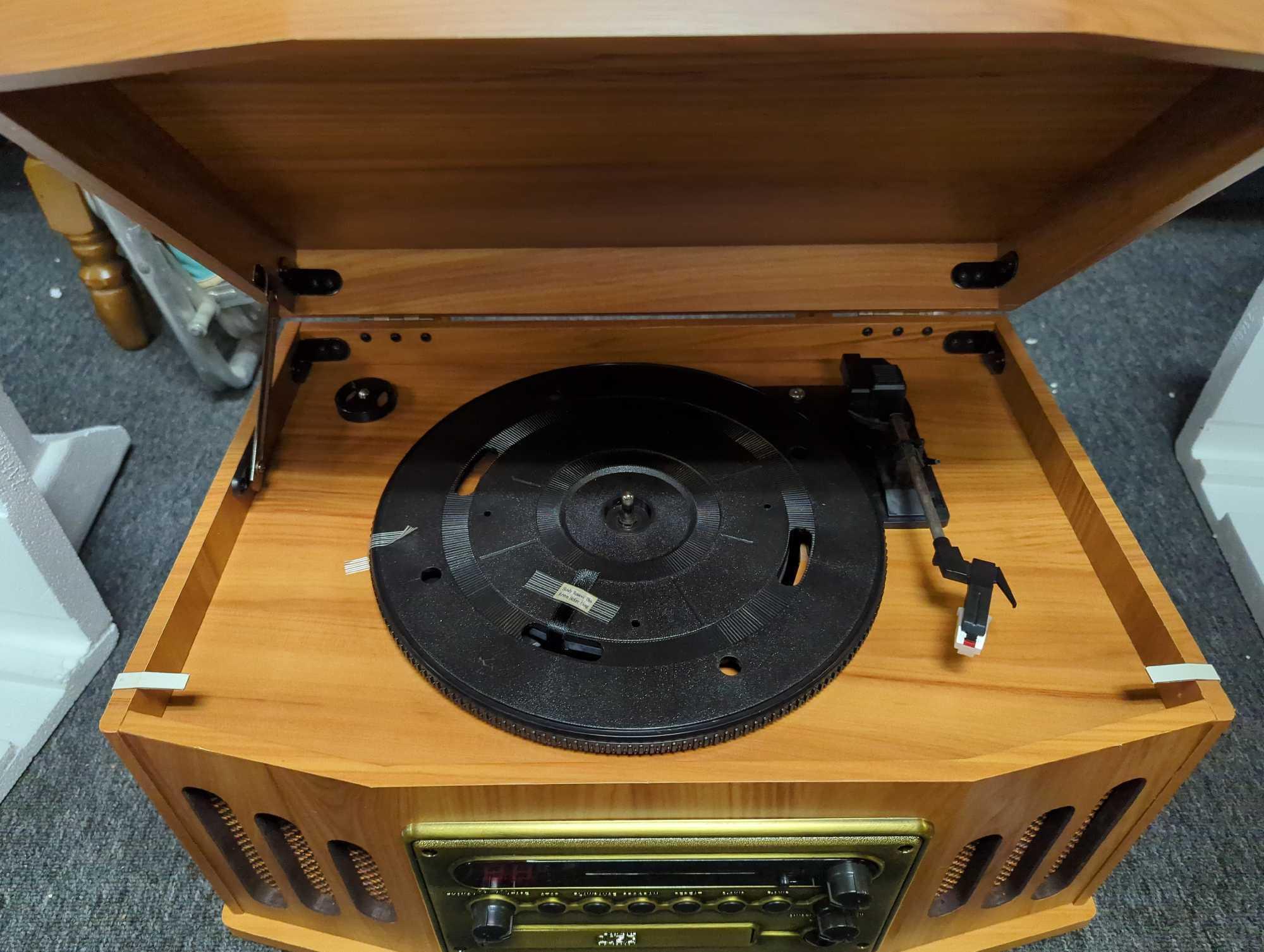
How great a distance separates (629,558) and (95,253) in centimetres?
139

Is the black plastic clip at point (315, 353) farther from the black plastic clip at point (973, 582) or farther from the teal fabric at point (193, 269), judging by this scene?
the black plastic clip at point (973, 582)

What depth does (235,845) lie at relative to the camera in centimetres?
85

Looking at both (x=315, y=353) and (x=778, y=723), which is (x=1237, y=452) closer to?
(x=778, y=723)

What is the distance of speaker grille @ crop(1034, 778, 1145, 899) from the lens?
0.77 metres

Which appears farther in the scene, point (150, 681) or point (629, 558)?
Answer: point (629, 558)

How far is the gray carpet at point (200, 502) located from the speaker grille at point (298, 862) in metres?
0.28

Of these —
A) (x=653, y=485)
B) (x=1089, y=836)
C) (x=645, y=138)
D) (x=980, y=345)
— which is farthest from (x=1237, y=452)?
(x=645, y=138)

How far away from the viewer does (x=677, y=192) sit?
93 centimetres

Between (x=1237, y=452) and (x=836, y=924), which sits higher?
(x=836, y=924)

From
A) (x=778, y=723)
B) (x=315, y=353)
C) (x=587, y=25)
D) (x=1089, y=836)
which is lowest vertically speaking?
(x=1089, y=836)

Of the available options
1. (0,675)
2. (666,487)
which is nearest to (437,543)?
(666,487)

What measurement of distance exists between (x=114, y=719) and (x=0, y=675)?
0.81 meters

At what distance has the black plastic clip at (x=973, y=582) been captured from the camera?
0.78 metres

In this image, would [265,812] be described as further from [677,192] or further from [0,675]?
[0,675]
